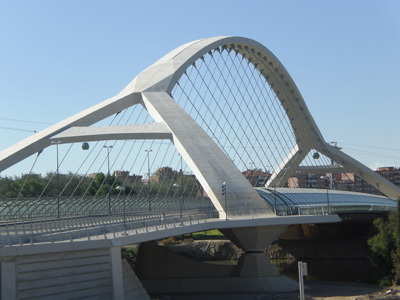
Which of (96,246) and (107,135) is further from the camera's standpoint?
(107,135)

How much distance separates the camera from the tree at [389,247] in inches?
1661

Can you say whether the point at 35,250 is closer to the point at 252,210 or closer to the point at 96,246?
the point at 96,246

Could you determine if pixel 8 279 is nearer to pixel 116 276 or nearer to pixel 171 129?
pixel 116 276

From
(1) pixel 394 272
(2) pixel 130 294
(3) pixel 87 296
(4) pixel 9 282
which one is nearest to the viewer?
(4) pixel 9 282

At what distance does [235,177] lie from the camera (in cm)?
3794

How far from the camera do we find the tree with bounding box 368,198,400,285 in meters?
42.2

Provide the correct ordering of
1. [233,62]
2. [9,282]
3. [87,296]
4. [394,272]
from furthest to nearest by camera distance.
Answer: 1. [233,62]
2. [394,272]
3. [87,296]
4. [9,282]

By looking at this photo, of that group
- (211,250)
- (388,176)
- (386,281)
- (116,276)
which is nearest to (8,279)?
(116,276)

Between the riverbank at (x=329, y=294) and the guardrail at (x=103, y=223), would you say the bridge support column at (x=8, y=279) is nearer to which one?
the guardrail at (x=103, y=223)

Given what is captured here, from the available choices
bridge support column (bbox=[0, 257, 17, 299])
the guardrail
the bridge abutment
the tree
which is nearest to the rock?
the guardrail

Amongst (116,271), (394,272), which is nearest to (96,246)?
(116,271)

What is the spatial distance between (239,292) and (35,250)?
62.1 ft

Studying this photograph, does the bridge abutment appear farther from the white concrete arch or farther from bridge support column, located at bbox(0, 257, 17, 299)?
bridge support column, located at bbox(0, 257, 17, 299)

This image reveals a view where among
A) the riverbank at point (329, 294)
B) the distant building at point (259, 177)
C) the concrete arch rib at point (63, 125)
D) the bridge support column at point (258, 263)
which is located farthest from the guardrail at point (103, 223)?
the distant building at point (259, 177)
